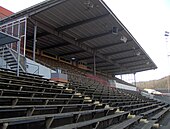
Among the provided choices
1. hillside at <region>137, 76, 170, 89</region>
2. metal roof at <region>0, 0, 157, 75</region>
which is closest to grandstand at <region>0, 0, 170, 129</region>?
metal roof at <region>0, 0, 157, 75</region>

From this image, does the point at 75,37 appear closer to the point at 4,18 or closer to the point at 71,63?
the point at 4,18

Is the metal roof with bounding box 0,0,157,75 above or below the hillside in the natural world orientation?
above

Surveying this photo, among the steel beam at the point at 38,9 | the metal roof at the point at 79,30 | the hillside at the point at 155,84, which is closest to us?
the steel beam at the point at 38,9

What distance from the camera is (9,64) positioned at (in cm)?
1104

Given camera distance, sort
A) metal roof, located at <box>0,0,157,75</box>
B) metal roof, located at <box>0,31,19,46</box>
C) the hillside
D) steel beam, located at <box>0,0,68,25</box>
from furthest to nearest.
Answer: the hillside, metal roof, located at <box>0,0,157,75</box>, steel beam, located at <box>0,0,68,25</box>, metal roof, located at <box>0,31,19,46</box>

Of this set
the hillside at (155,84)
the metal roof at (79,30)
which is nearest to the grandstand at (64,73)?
the metal roof at (79,30)

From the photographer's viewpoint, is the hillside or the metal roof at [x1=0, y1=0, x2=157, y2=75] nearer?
the metal roof at [x1=0, y1=0, x2=157, y2=75]

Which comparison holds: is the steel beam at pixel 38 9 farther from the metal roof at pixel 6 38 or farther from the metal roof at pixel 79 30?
the metal roof at pixel 6 38

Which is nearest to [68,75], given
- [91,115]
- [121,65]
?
[91,115]

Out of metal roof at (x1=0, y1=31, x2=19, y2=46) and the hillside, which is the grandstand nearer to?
metal roof at (x1=0, y1=31, x2=19, y2=46)

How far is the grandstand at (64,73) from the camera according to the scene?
5621 mm

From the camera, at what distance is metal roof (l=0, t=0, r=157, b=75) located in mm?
12383

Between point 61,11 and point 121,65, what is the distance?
17.4 metres

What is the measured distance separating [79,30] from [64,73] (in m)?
3.80
